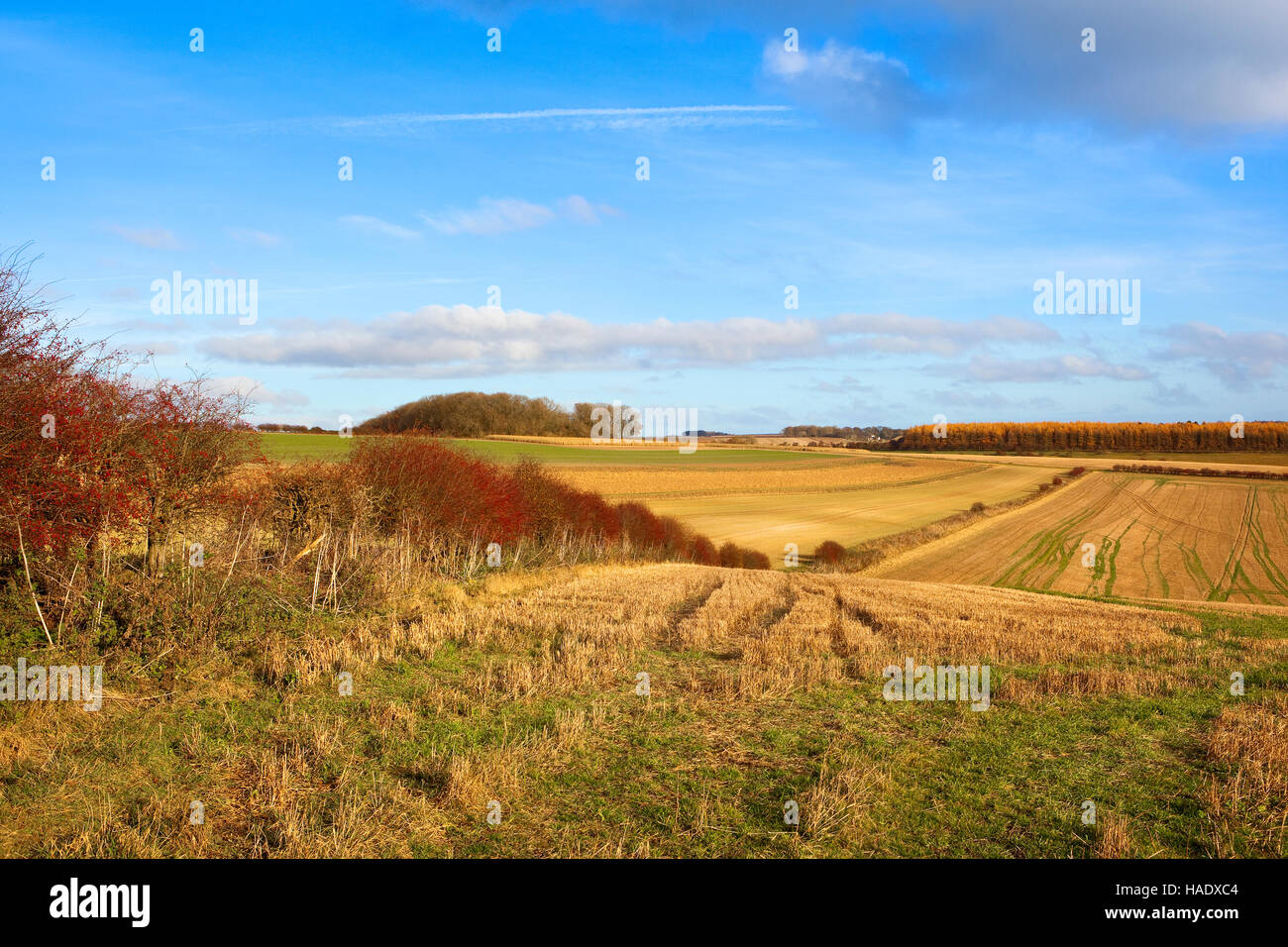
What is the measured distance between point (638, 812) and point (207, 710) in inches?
219

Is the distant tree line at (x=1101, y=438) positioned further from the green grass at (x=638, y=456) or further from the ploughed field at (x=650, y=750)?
the ploughed field at (x=650, y=750)

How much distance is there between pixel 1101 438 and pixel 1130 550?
117 metres

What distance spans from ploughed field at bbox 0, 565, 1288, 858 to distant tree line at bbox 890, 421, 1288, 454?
11396 cm

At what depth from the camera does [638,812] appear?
6.20m

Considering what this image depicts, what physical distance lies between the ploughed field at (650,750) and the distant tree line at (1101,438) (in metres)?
114

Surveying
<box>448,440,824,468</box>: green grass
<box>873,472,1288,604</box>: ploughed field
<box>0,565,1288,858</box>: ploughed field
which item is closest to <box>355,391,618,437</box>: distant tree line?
<box>448,440,824,468</box>: green grass

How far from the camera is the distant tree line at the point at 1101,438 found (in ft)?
433

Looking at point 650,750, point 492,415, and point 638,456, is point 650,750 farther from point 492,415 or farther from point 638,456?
point 492,415

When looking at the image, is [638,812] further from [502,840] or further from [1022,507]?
[1022,507]

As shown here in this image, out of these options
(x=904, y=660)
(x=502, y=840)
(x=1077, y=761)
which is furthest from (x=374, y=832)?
(x=904, y=660)

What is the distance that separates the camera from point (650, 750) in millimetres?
7621
